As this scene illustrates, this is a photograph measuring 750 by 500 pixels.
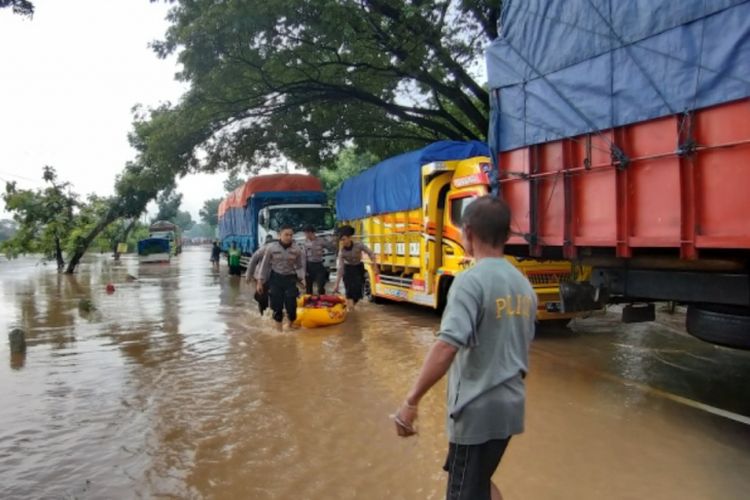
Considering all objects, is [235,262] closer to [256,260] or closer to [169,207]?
[256,260]

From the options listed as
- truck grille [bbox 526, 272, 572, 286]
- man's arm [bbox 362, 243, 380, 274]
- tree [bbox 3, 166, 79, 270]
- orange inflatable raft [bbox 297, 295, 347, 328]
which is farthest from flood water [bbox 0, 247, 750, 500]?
tree [bbox 3, 166, 79, 270]

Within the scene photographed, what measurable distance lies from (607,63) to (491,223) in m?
3.25

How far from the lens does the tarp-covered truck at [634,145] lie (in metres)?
3.98

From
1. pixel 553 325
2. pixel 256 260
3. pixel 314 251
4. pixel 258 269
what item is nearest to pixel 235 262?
pixel 314 251

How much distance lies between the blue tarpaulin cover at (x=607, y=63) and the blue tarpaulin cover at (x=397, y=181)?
3.46 meters

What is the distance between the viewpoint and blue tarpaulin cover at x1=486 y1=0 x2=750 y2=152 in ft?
13.1

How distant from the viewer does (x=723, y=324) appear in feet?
14.6

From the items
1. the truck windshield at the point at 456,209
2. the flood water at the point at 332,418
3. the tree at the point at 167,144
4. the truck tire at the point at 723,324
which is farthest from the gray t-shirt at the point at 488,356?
the tree at the point at 167,144

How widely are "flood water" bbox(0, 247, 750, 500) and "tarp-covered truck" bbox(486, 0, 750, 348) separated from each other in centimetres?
101

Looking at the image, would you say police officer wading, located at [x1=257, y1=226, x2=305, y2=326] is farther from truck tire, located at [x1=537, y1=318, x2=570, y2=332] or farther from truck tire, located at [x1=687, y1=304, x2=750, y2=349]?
truck tire, located at [x1=687, y1=304, x2=750, y2=349]

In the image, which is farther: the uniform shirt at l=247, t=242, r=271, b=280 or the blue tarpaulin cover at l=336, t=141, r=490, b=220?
the blue tarpaulin cover at l=336, t=141, r=490, b=220

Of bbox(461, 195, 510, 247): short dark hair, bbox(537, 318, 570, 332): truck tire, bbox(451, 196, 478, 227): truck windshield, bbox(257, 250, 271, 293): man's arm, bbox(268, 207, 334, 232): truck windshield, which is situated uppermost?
bbox(268, 207, 334, 232): truck windshield

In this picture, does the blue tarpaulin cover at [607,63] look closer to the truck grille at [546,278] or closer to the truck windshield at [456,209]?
the truck grille at [546,278]

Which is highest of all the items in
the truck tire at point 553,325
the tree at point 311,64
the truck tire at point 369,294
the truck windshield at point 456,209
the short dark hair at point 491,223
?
the tree at point 311,64
